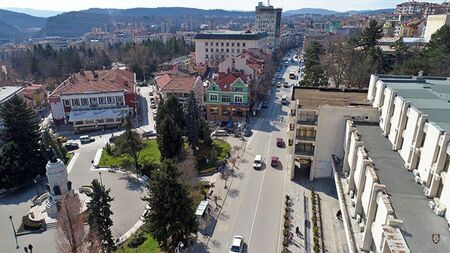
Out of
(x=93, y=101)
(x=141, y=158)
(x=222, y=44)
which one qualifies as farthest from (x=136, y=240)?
(x=222, y=44)

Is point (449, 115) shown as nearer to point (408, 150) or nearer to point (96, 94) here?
point (408, 150)

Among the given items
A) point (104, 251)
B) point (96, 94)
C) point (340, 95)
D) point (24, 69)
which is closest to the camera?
point (104, 251)

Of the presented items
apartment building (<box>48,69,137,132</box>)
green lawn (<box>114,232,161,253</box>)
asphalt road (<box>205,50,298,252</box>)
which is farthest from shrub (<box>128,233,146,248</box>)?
apartment building (<box>48,69,137,132</box>)

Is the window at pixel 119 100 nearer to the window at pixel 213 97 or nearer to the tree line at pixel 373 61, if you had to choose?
the window at pixel 213 97

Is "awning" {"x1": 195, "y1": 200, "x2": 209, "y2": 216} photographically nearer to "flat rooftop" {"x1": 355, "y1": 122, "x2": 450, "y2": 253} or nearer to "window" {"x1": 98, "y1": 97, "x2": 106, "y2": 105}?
"flat rooftop" {"x1": 355, "y1": 122, "x2": 450, "y2": 253}

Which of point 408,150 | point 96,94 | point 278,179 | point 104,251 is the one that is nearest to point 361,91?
point 278,179

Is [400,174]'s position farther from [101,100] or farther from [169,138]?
[101,100]
